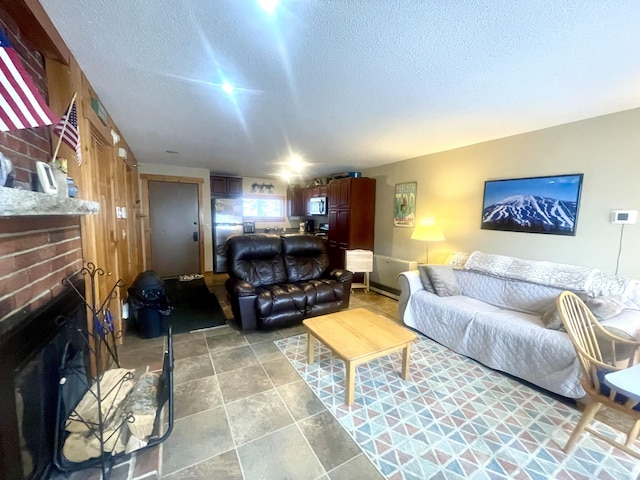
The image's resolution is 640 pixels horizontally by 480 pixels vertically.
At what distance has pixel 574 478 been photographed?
4.46 feet

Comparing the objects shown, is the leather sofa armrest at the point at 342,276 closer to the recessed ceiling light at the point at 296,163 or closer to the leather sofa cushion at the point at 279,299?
the leather sofa cushion at the point at 279,299

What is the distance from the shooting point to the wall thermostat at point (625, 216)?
2225mm

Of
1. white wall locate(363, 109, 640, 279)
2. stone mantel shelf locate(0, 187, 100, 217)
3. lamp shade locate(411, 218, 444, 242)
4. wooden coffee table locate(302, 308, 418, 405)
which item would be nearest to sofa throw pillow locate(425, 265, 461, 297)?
lamp shade locate(411, 218, 444, 242)

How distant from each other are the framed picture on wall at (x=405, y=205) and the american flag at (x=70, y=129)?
3.93 metres

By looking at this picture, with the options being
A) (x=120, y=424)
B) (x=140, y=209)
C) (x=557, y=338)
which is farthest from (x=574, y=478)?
(x=140, y=209)

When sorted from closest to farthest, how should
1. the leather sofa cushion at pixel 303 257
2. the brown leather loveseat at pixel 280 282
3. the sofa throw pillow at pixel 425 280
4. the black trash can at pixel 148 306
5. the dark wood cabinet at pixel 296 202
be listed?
the black trash can at pixel 148 306
the brown leather loveseat at pixel 280 282
the sofa throw pillow at pixel 425 280
the leather sofa cushion at pixel 303 257
the dark wood cabinet at pixel 296 202

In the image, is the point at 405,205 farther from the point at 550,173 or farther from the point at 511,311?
the point at 511,311

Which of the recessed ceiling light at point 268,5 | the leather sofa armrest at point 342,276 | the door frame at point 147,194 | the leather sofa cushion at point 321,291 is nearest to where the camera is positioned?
the recessed ceiling light at point 268,5

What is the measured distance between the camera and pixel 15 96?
2.90 feet

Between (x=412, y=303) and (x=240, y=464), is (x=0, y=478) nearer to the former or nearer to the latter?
(x=240, y=464)

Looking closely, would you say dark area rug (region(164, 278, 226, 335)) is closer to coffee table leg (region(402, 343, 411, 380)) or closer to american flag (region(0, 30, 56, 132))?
coffee table leg (region(402, 343, 411, 380))

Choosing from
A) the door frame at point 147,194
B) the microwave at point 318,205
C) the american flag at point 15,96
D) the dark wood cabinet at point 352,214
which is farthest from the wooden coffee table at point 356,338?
the door frame at point 147,194

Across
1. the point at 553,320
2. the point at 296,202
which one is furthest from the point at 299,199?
the point at 553,320

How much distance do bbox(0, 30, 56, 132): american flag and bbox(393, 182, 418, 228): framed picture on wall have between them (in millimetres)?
4107
